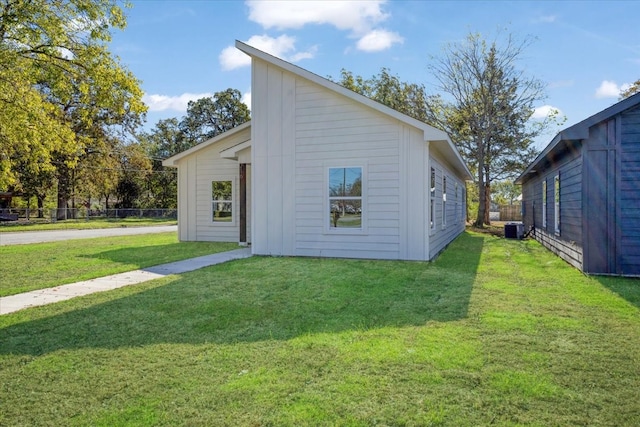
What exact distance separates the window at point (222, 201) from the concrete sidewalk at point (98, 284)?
4.07 meters

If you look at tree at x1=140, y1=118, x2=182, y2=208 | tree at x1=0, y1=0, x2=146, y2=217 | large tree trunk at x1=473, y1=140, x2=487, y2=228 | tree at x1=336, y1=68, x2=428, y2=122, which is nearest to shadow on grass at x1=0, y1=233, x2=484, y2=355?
tree at x1=0, y1=0, x2=146, y2=217

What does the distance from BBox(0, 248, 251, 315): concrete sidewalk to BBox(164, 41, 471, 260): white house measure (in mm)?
1736

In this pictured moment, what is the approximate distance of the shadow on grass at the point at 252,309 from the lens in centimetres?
391

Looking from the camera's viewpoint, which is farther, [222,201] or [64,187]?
[64,187]

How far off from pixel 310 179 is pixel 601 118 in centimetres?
581

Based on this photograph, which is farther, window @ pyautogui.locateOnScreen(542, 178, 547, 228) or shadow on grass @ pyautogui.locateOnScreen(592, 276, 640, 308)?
window @ pyautogui.locateOnScreen(542, 178, 547, 228)

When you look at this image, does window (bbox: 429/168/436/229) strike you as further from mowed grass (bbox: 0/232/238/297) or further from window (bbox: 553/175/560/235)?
mowed grass (bbox: 0/232/238/297)

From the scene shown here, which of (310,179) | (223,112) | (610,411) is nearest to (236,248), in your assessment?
(310,179)

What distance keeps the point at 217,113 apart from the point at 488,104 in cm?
3067

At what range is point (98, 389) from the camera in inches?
110

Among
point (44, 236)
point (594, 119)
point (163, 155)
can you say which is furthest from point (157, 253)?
point (163, 155)

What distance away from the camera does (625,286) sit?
639 centimetres

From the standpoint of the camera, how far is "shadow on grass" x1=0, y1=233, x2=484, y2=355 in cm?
391

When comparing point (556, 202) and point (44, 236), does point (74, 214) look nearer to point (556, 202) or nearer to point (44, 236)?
point (44, 236)
